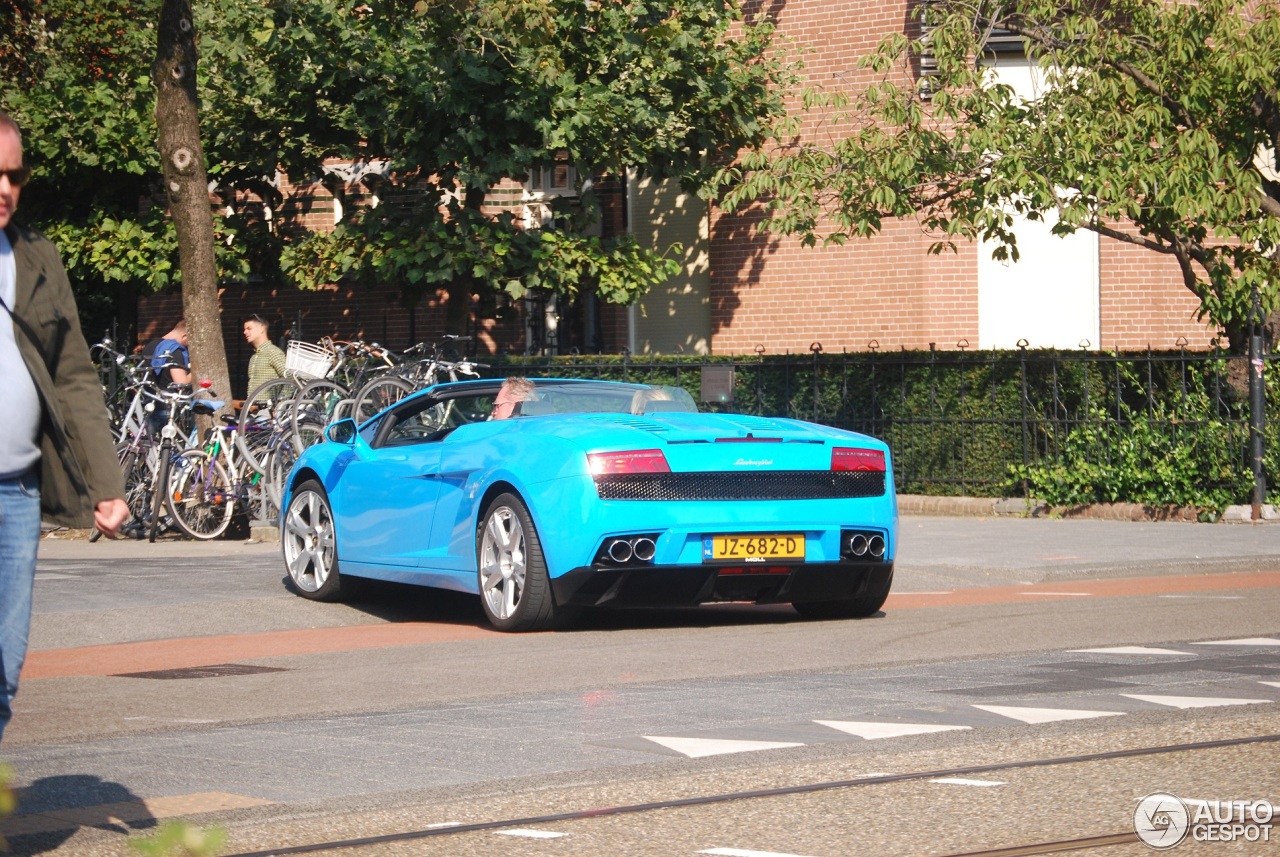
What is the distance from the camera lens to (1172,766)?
18.3 feet

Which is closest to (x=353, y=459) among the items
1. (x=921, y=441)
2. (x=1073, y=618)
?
(x=1073, y=618)

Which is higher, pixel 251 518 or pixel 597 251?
pixel 597 251

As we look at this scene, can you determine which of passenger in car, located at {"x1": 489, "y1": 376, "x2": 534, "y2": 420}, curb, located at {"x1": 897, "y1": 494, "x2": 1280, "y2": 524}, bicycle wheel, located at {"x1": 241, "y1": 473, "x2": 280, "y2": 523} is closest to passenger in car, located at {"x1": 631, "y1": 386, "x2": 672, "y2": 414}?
passenger in car, located at {"x1": 489, "y1": 376, "x2": 534, "y2": 420}

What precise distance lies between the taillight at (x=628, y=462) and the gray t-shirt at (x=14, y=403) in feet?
15.7

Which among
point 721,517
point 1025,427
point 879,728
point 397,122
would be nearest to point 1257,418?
point 1025,427

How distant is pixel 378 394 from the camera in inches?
629

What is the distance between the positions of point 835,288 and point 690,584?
14.2 meters

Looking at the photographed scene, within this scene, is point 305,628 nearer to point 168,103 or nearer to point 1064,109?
point 168,103

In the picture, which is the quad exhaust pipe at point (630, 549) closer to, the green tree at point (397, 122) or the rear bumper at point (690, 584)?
the rear bumper at point (690, 584)

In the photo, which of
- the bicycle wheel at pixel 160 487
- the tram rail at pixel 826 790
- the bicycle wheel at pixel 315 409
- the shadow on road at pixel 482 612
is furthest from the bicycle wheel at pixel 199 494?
the tram rail at pixel 826 790

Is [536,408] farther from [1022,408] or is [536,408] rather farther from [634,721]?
[1022,408]

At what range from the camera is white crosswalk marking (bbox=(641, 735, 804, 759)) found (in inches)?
231

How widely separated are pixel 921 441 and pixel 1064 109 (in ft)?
14.3

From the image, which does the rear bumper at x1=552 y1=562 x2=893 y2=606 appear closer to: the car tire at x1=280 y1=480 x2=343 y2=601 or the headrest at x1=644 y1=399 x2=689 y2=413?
the headrest at x1=644 y1=399 x2=689 y2=413
